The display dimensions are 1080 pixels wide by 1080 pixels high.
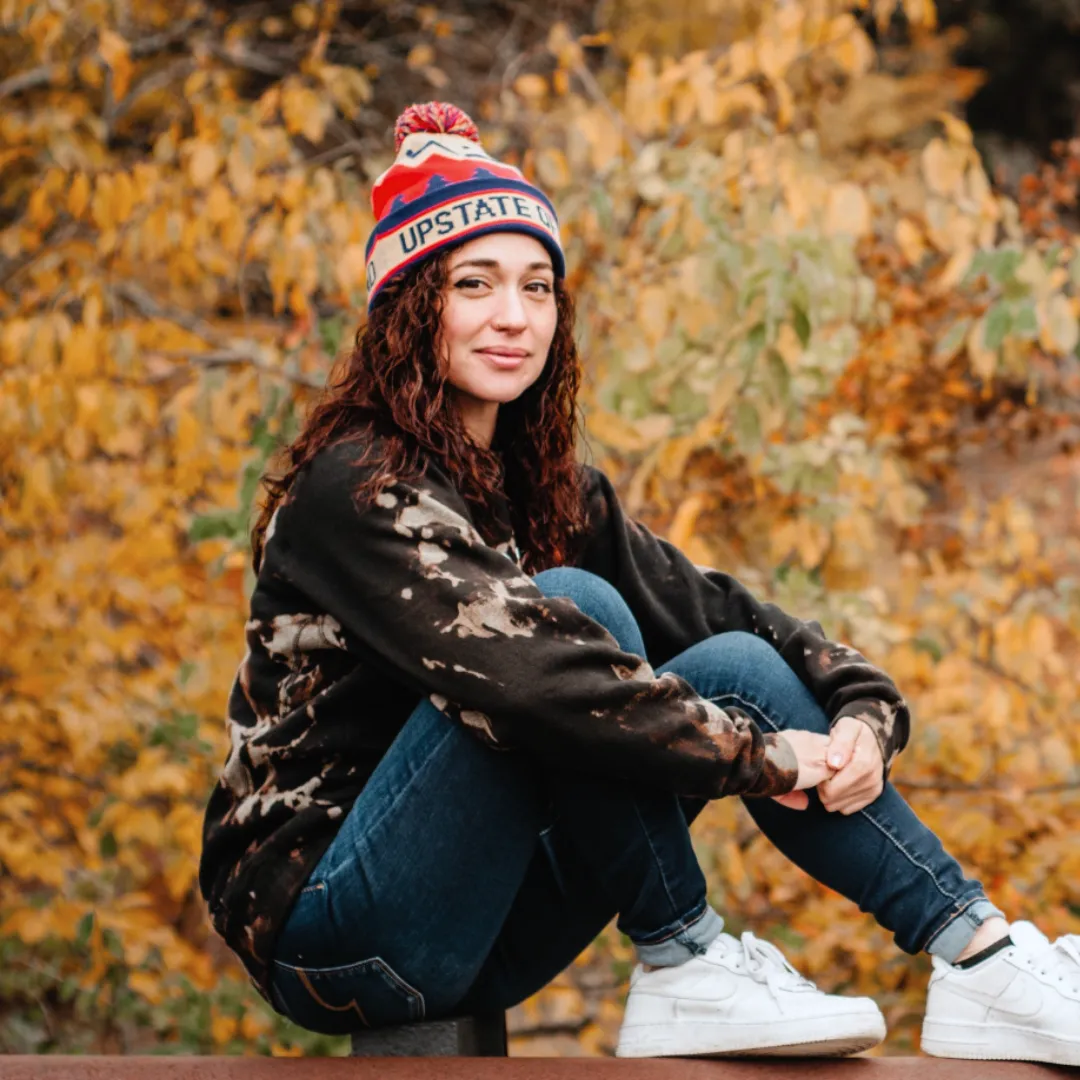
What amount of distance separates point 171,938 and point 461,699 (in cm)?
214

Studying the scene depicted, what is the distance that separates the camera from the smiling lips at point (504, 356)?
1.85 meters

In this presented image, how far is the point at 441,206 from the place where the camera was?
1852 millimetres

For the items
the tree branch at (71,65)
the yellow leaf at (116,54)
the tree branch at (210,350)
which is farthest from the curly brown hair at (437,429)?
the tree branch at (71,65)

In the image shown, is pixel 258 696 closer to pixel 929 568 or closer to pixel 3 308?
pixel 3 308

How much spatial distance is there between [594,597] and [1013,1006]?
0.66m

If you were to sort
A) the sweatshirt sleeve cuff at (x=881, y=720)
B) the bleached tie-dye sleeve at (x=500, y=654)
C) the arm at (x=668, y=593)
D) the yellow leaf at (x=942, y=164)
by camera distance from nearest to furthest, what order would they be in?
1. the bleached tie-dye sleeve at (x=500, y=654)
2. the sweatshirt sleeve cuff at (x=881, y=720)
3. the arm at (x=668, y=593)
4. the yellow leaf at (x=942, y=164)

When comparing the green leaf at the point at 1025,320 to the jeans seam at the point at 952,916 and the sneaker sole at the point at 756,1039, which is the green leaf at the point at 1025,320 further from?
the sneaker sole at the point at 756,1039

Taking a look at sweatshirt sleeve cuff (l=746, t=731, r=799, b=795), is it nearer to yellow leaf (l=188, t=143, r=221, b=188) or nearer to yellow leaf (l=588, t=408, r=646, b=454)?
yellow leaf (l=588, t=408, r=646, b=454)

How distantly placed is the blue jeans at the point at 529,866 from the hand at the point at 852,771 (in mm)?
26

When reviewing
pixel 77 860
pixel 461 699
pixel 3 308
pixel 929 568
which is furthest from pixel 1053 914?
pixel 3 308

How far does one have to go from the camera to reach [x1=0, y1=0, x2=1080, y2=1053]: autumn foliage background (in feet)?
9.74

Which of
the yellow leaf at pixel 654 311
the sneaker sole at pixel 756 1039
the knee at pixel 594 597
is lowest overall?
the sneaker sole at pixel 756 1039

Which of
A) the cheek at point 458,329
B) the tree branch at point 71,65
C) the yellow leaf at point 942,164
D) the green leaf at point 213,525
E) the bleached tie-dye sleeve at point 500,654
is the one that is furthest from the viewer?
the tree branch at point 71,65

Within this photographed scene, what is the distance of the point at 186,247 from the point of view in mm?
3387
